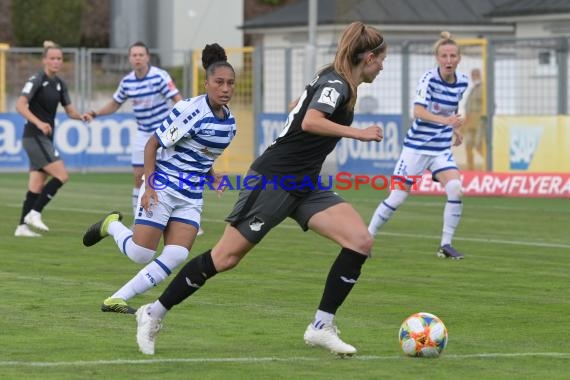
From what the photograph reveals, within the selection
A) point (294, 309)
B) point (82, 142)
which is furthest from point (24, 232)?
point (82, 142)

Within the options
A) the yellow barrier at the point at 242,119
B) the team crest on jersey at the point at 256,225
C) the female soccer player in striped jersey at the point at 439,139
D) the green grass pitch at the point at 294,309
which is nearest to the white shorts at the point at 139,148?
the green grass pitch at the point at 294,309

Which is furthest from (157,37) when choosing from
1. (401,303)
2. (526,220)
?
(401,303)

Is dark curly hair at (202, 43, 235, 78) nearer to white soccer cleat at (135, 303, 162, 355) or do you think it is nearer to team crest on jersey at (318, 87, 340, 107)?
team crest on jersey at (318, 87, 340, 107)

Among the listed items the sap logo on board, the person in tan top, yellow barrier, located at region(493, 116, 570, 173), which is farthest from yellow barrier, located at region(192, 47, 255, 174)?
the sap logo on board

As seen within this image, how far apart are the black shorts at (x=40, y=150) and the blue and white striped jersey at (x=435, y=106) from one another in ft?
14.6

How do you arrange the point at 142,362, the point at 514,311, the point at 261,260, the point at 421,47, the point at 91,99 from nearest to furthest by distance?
the point at 142,362 → the point at 514,311 → the point at 261,260 → the point at 421,47 → the point at 91,99

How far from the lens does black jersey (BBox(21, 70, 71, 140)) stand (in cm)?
1775

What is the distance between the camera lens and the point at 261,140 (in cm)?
3284

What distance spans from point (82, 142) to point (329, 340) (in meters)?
24.5

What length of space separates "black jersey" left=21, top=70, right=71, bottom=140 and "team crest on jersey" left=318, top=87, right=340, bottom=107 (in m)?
8.99

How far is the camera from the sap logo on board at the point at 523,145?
27156 millimetres

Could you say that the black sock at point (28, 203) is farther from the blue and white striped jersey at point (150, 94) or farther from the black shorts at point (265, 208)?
the black shorts at point (265, 208)

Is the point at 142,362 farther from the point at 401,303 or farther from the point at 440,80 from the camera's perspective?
the point at 440,80

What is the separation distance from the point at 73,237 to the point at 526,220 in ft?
21.7
